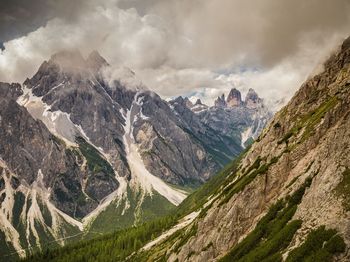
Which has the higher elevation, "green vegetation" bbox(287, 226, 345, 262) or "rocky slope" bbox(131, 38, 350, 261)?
"rocky slope" bbox(131, 38, 350, 261)

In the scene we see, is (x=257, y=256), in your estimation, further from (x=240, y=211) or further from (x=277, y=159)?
(x=277, y=159)

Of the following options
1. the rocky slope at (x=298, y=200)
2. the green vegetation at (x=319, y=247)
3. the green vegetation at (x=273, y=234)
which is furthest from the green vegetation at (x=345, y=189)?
the green vegetation at (x=273, y=234)

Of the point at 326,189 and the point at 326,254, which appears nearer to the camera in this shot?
the point at 326,254

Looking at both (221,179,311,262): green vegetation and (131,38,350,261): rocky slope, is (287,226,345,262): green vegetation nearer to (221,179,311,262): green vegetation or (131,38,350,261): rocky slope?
(131,38,350,261): rocky slope

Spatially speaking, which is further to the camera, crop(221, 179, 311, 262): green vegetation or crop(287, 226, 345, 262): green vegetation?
crop(221, 179, 311, 262): green vegetation

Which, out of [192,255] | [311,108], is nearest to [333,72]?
[311,108]

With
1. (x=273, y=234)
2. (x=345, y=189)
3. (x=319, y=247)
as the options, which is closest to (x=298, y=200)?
(x=273, y=234)

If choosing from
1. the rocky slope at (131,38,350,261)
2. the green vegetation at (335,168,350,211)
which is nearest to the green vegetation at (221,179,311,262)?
the rocky slope at (131,38,350,261)
